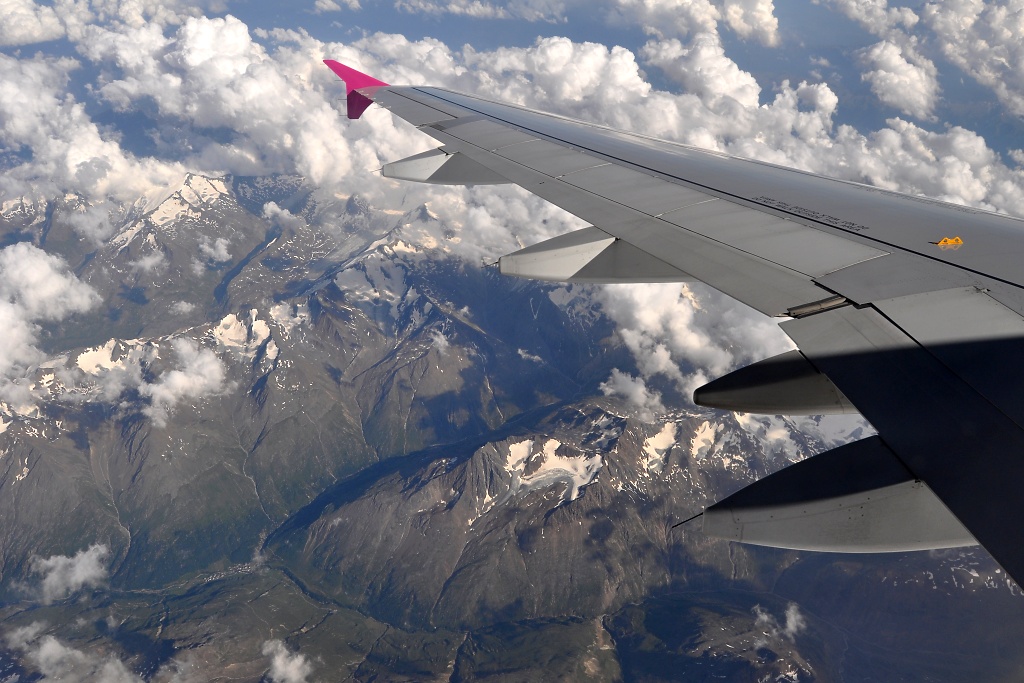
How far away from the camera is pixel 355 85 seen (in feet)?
66.2

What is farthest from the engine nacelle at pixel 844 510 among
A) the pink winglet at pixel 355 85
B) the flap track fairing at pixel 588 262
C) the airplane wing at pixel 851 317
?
the pink winglet at pixel 355 85

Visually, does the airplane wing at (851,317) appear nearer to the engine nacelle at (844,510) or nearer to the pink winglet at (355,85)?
the engine nacelle at (844,510)

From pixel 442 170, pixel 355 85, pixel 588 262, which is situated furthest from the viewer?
pixel 355 85

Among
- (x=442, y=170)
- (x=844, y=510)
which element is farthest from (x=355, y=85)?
(x=844, y=510)

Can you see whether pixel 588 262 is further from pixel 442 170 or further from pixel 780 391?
pixel 442 170

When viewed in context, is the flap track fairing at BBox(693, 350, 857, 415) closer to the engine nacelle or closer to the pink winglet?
the engine nacelle

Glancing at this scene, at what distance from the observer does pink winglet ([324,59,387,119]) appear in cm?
1905

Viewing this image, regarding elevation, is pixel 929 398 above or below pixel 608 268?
above

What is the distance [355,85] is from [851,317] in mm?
18944

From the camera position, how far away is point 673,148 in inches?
612

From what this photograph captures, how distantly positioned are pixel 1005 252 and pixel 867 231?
1622 millimetres

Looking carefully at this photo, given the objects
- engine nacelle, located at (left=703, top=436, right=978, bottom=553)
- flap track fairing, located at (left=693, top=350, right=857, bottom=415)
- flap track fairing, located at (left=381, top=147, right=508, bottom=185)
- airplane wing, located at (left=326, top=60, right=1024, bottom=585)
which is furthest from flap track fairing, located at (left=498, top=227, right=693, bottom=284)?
flap track fairing, located at (left=381, top=147, right=508, bottom=185)

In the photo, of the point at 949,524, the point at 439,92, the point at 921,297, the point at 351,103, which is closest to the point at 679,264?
the point at 921,297

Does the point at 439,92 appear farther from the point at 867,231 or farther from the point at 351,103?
the point at 867,231
